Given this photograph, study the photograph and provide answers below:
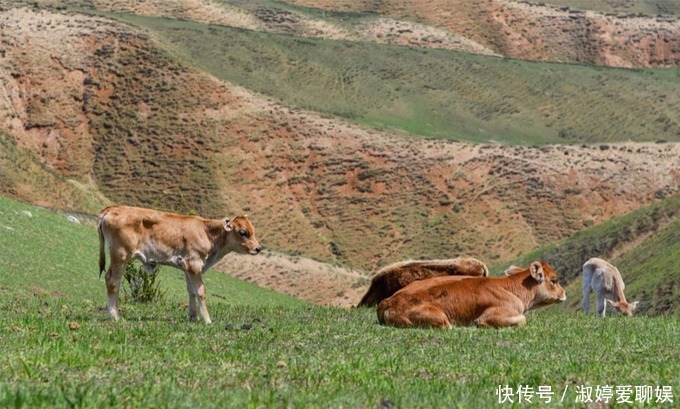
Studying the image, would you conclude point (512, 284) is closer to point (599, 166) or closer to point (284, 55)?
point (599, 166)

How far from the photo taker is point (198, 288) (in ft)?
53.9

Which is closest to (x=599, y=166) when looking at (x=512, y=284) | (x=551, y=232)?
(x=551, y=232)

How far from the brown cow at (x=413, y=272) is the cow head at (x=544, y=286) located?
553 cm

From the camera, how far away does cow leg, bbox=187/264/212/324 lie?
53.2 feet

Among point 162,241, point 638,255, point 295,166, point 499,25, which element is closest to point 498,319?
point 162,241

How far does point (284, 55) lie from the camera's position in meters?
100

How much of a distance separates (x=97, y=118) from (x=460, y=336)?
69421 mm

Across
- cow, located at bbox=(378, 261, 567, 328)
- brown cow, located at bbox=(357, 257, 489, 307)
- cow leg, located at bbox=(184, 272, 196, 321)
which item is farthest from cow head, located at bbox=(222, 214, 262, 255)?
brown cow, located at bbox=(357, 257, 489, 307)

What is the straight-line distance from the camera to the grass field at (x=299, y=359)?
8984 millimetres

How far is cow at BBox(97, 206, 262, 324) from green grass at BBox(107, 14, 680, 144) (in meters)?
68.3

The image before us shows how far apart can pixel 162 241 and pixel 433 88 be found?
88.3 m

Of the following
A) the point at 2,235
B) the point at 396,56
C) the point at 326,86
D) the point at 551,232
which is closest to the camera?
the point at 2,235

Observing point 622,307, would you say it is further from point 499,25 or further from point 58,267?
point 499,25

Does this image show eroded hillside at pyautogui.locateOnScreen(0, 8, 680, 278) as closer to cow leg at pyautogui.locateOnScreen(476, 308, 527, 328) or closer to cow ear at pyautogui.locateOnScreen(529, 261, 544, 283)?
cow ear at pyautogui.locateOnScreen(529, 261, 544, 283)
